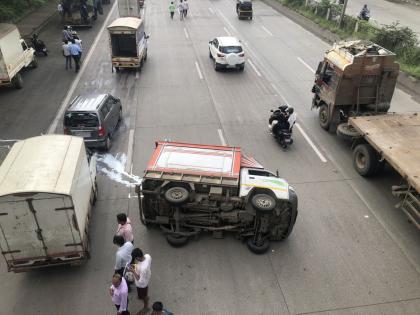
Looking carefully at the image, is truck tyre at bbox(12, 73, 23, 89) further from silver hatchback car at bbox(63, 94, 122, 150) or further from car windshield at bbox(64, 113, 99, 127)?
car windshield at bbox(64, 113, 99, 127)

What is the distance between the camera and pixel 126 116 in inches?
635

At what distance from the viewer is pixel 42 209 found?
7645 mm

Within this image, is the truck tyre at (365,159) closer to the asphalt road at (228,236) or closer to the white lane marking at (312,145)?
the asphalt road at (228,236)

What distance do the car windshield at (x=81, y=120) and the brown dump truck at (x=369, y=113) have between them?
8510mm

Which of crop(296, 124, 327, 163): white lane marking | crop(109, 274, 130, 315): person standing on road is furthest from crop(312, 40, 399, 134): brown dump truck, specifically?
crop(109, 274, 130, 315): person standing on road

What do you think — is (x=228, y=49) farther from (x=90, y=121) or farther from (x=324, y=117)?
(x=90, y=121)

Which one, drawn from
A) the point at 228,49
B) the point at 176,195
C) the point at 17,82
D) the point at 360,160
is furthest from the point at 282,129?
the point at 17,82

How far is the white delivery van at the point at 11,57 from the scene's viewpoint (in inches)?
679

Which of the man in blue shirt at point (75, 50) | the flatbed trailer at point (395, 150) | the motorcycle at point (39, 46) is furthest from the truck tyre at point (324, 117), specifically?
the motorcycle at point (39, 46)

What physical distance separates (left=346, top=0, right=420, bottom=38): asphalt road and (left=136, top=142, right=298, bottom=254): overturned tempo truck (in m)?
24.9

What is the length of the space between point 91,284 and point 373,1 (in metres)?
42.1

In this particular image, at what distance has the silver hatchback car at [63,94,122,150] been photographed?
12.8m

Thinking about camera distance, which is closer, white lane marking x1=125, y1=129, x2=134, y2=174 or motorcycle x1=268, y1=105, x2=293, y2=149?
white lane marking x1=125, y1=129, x2=134, y2=174

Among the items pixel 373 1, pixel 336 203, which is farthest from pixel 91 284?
pixel 373 1
